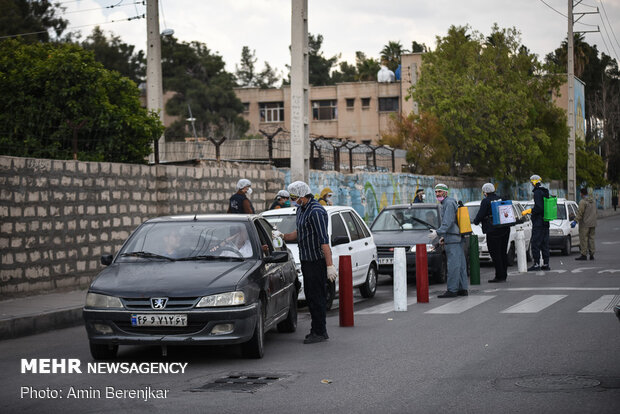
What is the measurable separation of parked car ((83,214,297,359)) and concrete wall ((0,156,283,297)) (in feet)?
16.6

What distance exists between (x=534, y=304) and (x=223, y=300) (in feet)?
21.5

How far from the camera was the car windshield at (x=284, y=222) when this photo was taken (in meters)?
14.9

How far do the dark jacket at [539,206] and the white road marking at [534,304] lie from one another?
5704mm

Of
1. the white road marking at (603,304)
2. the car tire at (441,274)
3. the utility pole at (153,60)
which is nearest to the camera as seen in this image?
the white road marking at (603,304)

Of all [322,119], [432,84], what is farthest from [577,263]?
[322,119]

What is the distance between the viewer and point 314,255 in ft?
35.0

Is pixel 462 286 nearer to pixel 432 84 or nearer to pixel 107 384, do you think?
pixel 107 384

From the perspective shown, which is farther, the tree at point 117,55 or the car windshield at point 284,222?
the tree at point 117,55

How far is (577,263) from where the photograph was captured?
23547 mm

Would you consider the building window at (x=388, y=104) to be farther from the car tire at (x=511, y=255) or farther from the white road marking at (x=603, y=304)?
the white road marking at (x=603, y=304)

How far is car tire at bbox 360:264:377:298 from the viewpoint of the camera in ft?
52.4

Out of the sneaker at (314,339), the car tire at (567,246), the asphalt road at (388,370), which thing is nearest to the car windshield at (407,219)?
the asphalt road at (388,370)

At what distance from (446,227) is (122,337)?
312 inches

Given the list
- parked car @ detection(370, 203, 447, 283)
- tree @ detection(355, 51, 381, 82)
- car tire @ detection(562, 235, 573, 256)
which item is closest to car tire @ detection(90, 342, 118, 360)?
parked car @ detection(370, 203, 447, 283)
